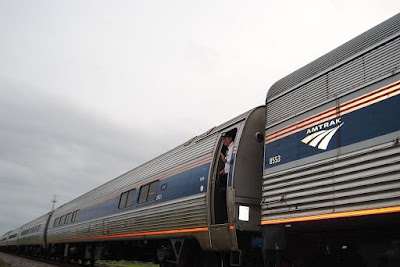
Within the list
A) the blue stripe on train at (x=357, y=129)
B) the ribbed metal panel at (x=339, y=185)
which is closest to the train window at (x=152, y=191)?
the ribbed metal panel at (x=339, y=185)

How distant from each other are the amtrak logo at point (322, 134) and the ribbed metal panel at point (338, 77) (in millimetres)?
365

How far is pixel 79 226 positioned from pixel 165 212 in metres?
9.28

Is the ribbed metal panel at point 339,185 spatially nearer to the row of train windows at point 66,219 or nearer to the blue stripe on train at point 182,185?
the blue stripe on train at point 182,185

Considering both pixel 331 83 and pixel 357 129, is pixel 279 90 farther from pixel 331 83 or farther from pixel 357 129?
pixel 357 129

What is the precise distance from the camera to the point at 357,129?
4.50m

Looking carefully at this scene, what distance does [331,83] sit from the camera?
5227mm

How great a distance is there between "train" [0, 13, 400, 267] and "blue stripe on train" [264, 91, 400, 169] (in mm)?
13

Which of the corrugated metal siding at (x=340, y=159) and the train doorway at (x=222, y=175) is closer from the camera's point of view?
the corrugated metal siding at (x=340, y=159)

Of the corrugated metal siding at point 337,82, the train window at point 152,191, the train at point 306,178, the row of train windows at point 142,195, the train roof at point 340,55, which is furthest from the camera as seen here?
the row of train windows at point 142,195

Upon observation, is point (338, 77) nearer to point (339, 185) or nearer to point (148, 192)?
point (339, 185)

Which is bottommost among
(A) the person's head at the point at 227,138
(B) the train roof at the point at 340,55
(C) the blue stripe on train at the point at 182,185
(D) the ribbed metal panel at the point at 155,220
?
(D) the ribbed metal panel at the point at 155,220

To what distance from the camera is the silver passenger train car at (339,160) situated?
409 cm

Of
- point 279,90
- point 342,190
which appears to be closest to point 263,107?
point 279,90

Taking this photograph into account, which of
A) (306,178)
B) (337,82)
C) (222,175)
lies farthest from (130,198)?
(337,82)
